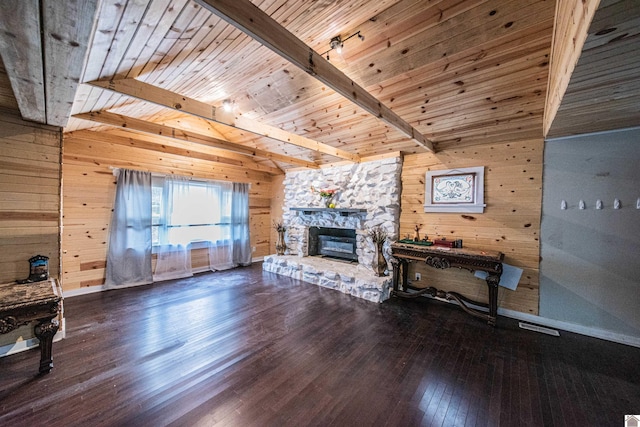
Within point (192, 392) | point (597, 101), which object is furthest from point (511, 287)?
point (192, 392)

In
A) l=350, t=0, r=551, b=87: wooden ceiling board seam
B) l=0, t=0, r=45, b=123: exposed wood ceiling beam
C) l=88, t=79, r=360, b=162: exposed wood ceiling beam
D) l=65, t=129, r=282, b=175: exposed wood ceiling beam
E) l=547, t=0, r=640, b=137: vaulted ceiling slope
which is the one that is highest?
l=350, t=0, r=551, b=87: wooden ceiling board seam

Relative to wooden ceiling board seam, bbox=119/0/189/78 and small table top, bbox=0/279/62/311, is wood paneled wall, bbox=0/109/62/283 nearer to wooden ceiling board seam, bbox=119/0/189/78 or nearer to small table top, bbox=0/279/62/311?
small table top, bbox=0/279/62/311

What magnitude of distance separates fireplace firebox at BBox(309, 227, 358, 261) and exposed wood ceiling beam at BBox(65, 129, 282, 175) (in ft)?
6.78

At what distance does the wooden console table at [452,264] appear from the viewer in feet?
10.0

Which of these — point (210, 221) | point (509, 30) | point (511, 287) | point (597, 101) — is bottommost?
point (511, 287)

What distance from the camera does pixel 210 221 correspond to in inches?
218

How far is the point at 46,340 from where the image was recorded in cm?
208

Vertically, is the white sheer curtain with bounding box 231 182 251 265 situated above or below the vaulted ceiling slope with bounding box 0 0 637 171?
below

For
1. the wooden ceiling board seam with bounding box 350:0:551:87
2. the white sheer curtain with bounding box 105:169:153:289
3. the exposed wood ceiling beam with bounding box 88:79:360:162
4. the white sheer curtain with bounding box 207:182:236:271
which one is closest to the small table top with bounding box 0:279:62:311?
the exposed wood ceiling beam with bounding box 88:79:360:162

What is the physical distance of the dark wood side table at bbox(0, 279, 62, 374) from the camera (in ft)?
6.34

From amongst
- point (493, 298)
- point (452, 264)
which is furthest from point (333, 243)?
point (493, 298)

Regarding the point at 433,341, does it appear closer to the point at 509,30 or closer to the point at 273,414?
the point at 273,414

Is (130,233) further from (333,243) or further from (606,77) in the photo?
(606,77)

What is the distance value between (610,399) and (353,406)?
2015 mm
